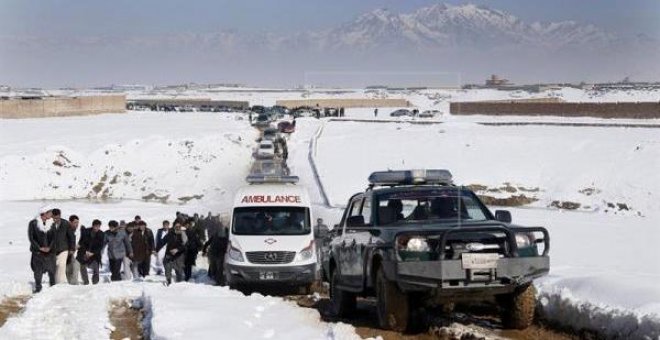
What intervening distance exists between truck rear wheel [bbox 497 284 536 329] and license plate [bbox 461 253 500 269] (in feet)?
2.23

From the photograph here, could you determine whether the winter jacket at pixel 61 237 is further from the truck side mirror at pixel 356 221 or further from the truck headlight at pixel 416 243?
the truck headlight at pixel 416 243

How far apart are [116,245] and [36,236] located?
2908mm

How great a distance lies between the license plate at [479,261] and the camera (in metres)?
10.2

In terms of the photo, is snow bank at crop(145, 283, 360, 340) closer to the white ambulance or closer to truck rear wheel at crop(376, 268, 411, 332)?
truck rear wheel at crop(376, 268, 411, 332)

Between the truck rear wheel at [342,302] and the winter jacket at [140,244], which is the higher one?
the truck rear wheel at [342,302]

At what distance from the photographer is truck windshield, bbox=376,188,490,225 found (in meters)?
12.0

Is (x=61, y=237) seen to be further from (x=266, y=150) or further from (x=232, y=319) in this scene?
(x=266, y=150)

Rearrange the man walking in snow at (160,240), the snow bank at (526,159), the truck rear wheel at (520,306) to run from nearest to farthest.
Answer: the truck rear wheel at (520,306) < the man walking in snow at (160,240) < the snow bank at (526,159)

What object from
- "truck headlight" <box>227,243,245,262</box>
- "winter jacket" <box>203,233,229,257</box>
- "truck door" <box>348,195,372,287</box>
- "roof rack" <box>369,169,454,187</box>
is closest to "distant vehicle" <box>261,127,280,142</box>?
"winter jacket" <box>203,233,229,257</box>

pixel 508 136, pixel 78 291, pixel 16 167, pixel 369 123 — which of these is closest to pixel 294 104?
pixel 369 123

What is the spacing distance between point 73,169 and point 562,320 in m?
47.1

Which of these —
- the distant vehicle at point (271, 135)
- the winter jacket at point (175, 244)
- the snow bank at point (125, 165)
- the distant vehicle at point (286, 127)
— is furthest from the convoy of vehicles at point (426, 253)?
the distant vehicle at point (286, 127)

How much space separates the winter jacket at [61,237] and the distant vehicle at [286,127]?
55876mm

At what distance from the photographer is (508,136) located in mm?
64500
